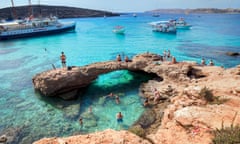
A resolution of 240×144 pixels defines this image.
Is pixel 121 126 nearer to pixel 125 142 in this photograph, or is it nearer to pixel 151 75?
pixel 125 142

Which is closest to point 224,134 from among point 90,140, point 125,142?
point 125,142

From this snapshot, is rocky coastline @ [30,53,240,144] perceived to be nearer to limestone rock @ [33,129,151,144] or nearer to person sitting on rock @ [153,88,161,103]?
limestone rock @ [33,129,151,144]

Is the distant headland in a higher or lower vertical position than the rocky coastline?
higher

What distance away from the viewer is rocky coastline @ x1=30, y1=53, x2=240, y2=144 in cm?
683

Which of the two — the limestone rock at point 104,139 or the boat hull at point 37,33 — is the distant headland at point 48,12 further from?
the limestone rock at point 104,139

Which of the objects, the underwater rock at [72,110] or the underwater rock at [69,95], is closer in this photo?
the underwater rock at [72,110]

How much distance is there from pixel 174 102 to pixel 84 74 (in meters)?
7.84

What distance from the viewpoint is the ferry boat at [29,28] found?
47.5 metres

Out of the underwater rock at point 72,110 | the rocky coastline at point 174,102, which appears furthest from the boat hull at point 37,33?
the underwater rock at point 72,110

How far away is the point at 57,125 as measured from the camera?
12062 millimetres

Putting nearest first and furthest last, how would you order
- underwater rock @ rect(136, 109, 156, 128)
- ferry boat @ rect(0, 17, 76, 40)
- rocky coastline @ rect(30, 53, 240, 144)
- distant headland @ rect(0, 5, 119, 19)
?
rocky coastline @ rect(30, 53, 240, 144) < underwater rock @ rect(136, 109, 156, 128) < ferry boat @ rect(0, 17, 76, 40) < distant headland @ rect(0, 5, 119, 19)

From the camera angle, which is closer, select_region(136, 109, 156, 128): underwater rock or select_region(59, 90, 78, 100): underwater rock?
select_region(136, 109, 156, 128): underwater rock

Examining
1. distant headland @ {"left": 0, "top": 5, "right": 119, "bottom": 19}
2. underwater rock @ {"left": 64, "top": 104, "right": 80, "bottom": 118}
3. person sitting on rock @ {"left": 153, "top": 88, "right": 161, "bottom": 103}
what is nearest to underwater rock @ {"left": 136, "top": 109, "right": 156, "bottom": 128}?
person sitting on rock @ {"left": 153, "top": 88, "right": 161, "bottom": 103}

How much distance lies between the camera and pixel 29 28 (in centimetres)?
5019
